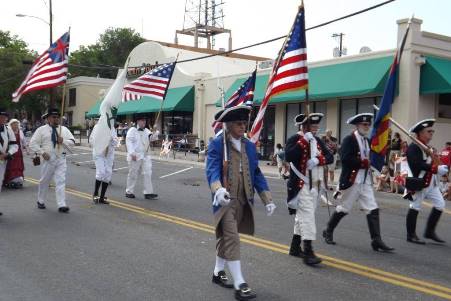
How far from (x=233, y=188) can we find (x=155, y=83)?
28.4 ft

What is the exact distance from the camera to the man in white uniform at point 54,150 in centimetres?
1038

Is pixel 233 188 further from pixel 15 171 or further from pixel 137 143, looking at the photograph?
pixel 15 171

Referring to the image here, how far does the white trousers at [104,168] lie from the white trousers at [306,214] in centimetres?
604

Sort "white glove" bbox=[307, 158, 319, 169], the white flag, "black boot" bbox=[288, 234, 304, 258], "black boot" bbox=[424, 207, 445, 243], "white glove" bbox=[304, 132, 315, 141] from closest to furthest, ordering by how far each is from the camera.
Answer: "white glove" bbox=[307, 158, 319, 169], "white glove" bbox=[304, 132, 315, 141], "black boot" bbox=[288, 234, 304, 258], "black boot" bbox=[424, 207, 445, 243], the white flag

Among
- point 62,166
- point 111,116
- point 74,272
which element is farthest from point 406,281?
point 111,116

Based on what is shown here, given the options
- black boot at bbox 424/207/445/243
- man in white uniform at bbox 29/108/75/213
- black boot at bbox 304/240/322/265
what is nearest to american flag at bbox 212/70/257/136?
man in white uniform at bbox 29/108/75/213

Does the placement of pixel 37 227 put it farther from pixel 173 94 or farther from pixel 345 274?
pixel 173 94

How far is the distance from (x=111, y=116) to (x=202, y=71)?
2483 cm

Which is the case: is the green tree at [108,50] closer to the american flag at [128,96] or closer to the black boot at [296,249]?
the american flag at [128,96]

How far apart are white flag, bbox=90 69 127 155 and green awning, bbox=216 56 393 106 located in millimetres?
10820

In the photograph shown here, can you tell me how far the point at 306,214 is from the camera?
664 centimetres

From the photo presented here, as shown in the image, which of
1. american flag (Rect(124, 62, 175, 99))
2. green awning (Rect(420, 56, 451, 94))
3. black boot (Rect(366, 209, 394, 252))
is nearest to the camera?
black boot (Rect(366, 209, 394, 252))

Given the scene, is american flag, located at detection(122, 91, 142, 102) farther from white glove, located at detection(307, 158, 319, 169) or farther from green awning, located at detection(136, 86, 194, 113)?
green awning, located at detection(136, 86, 194, 113)

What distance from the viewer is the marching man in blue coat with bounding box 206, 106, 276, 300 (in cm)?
538
